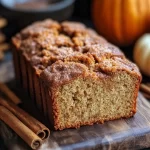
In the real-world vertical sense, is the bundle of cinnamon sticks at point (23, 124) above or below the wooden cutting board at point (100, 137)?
above

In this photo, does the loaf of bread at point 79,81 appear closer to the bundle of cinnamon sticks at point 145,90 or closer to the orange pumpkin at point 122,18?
the bundle of cinnamon sticks at point 145,90

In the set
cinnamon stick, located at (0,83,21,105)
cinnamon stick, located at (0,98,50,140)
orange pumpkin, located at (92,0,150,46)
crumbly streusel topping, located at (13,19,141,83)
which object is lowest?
cinnamon stick, located at (0,83,21,105)

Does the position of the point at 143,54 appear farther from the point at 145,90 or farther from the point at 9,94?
the point at 9,94

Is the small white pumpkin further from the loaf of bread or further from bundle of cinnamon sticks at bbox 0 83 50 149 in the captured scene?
bundle of cinnamon sticks at bbox 0 83 50 149

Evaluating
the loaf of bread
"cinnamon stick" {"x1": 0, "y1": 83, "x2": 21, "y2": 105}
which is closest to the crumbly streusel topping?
the loaf of bread

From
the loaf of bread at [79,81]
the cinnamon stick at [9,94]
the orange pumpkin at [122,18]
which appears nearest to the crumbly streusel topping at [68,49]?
the loaf of bread at [79,81]

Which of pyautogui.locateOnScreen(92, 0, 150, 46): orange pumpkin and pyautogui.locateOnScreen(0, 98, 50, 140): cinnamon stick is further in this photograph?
pyautogui.locateOnScreen(92, 0, 150, 46): orange pumpkin

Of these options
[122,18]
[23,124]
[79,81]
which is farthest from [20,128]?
[122,18]
